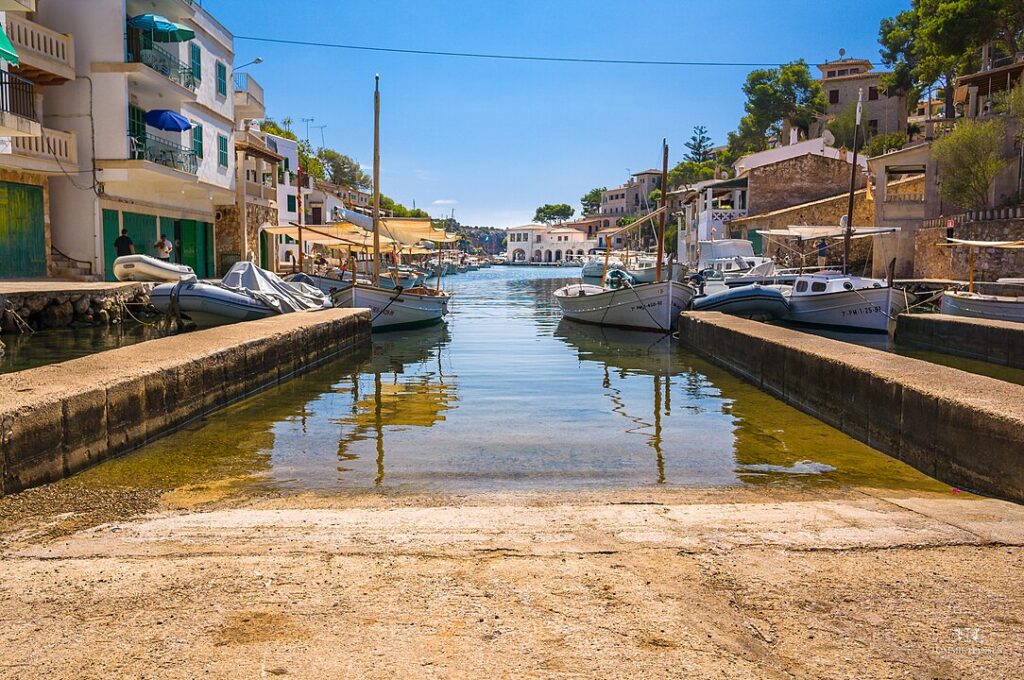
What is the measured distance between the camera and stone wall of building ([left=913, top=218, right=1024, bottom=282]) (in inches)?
1115

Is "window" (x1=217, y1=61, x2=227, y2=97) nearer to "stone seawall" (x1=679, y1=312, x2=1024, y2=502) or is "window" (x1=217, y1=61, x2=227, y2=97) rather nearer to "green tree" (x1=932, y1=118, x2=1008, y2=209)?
"stone seawall" (x1=679, y1=312, x2=1024, y2=502)

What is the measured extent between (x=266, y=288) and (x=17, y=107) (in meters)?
9.31

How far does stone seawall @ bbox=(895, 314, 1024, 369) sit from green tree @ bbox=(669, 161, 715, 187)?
74261mm

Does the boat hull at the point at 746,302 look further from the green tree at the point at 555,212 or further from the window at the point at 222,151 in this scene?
the green tree at the point at 555,212

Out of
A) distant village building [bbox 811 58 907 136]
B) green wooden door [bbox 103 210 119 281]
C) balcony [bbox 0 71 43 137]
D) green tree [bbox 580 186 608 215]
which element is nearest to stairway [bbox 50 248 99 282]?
green wooden door [bbox 103 210 119 281]

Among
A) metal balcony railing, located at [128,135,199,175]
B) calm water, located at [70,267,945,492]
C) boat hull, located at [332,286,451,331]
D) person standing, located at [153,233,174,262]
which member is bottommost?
calm water, located at [70,267,945,492]

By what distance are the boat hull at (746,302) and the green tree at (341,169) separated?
3229 inches

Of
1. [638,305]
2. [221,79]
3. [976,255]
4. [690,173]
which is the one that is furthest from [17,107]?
[690,173]

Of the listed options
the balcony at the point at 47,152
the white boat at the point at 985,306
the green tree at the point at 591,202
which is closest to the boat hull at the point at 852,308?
the white boat at the point at 985,306

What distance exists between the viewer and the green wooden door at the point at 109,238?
26609 mm

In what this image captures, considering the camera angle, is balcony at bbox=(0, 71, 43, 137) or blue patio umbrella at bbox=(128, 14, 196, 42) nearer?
balcony at bbox=(0, 71, 43, 137)

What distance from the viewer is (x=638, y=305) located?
24.7 m

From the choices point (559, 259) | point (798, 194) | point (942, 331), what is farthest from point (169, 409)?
point (559, 259)

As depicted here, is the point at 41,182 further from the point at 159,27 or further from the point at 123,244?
the point at 159,27
